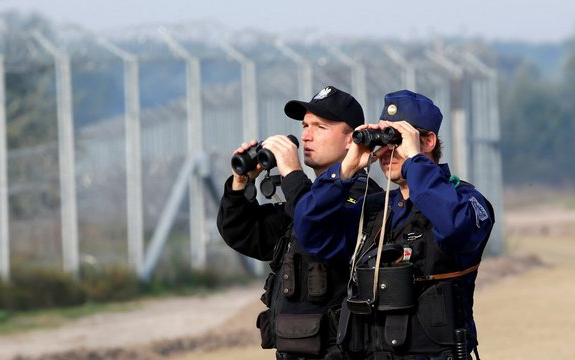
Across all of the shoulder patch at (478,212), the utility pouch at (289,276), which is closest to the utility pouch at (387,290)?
the shoulder patch at (478,212)

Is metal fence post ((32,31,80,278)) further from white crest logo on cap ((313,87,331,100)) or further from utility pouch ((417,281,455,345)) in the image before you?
utility pouch ((417,281,455,345))

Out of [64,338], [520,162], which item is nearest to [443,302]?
[64,338]

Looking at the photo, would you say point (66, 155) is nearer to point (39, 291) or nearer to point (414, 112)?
point (39, 291)

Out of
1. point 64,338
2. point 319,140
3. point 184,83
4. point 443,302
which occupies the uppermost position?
point 184,83

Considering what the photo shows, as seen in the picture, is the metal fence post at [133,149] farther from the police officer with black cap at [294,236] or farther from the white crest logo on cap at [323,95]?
the white crest logo on cap at [323,95]

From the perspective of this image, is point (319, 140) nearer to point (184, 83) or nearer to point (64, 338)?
point (64, 338)

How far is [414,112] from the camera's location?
4906 mm

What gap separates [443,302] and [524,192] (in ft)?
201

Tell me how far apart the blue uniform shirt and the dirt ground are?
4721mm

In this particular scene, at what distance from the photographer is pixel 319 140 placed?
5445mm

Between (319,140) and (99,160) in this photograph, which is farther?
(99,160)

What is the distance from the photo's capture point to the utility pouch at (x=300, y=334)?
5152mm

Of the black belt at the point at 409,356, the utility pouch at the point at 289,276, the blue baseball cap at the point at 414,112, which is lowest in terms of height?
the black belt at the point at 409,356

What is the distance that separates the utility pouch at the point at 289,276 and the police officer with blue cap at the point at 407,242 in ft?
0.94
